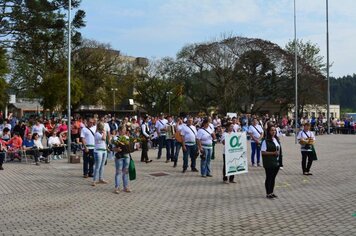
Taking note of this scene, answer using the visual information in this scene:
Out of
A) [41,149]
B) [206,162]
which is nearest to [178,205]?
[206,162]

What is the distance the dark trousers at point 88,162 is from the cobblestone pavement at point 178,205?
0.34 m

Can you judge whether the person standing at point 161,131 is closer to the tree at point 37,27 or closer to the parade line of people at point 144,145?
the parade line of people at point 144,145

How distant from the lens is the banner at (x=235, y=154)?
12.8 meters

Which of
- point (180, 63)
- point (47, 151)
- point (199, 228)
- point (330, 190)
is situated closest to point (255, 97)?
point (180, 63)

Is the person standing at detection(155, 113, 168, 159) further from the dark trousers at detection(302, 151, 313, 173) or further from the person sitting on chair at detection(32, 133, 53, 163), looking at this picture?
the dark trousers at detection(302, 151, 313, 173)

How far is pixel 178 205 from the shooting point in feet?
32.6

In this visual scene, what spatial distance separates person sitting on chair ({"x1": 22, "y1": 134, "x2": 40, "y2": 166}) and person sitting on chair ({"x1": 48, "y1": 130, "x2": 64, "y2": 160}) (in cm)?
75

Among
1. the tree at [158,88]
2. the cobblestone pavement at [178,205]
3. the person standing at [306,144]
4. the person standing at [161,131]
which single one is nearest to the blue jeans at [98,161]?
the cobblestone pavement at [178,205]

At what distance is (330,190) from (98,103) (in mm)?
56940

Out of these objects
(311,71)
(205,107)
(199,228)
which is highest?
(311,71)

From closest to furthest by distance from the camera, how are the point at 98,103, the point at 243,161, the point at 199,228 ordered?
the point at 199,228
the point at 243,161
the point at 98,103

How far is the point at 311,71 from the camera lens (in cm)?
5709

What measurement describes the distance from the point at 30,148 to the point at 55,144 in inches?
52.3

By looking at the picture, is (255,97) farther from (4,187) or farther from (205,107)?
(4,187)
